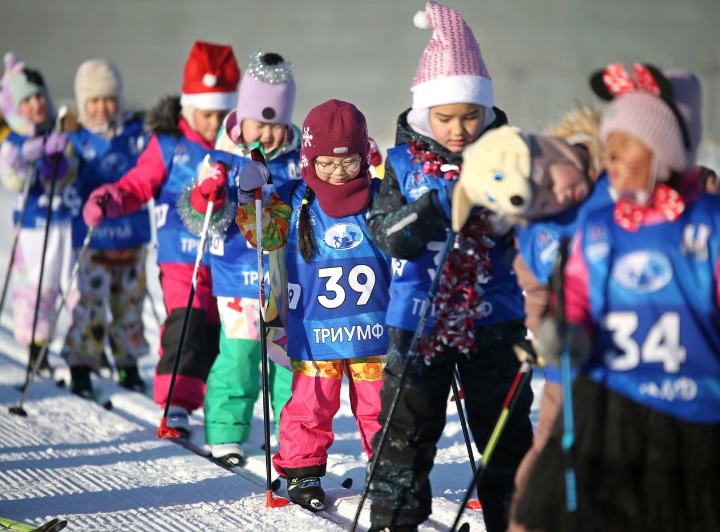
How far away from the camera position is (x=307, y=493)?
4.97 m

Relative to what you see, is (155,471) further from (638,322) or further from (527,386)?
(638,322)

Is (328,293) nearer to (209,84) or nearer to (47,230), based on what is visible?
(209,84)

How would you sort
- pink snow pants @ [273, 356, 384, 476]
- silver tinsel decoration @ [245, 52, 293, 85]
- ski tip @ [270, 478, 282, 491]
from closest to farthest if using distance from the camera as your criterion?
pink snow pants @ [273, 356, 384, 476]
ski tip @ [270, 478, 282, 491]
silver tinsel decoration @ [245, 52, 293, 85]

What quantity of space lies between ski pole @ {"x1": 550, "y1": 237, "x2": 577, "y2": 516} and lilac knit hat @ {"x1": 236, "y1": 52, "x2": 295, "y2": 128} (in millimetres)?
3069

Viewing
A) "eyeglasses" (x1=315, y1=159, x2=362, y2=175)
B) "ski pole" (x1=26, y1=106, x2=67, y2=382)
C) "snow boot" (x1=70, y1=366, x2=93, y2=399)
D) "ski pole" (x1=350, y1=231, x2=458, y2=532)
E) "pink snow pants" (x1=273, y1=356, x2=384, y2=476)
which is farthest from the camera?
"ski pole" (x1=26, y1=106, x2=67, y2=382)

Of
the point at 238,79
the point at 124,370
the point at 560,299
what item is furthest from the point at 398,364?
the point at 124,370

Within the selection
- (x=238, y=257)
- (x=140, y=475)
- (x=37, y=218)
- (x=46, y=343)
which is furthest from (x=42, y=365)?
(x=140, y=475)

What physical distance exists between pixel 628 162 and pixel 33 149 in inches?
229

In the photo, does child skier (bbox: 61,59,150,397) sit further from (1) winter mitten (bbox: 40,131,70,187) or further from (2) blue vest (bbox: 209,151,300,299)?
(2) blue vest (bbox: 209,151,300,299)

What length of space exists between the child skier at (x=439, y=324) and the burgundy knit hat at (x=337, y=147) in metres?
0.56

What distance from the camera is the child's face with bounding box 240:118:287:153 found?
241 inches

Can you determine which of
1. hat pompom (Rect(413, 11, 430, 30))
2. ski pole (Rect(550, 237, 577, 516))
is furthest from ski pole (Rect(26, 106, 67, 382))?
ski pole (Rect(550, 237, 577, 516))

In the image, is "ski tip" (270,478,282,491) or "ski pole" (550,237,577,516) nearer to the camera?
"ski pole" (550,237,577,516)

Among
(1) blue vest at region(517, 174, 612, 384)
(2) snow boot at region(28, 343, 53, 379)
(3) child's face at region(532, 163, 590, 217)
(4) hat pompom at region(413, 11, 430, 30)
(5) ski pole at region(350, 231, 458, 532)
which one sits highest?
(4) hat pompom at region(413, 11, 430, 30)
